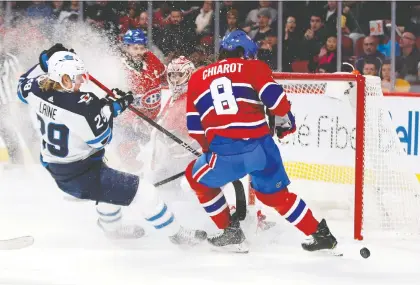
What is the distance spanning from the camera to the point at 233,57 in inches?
177

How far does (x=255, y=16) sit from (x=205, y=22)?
41cm

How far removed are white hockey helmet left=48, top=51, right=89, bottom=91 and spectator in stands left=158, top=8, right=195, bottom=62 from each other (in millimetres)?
3332

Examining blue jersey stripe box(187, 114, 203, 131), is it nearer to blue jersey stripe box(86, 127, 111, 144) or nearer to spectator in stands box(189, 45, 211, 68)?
blue jersey stripe box(86, 127, 111, 144)

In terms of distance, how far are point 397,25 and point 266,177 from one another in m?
3.27

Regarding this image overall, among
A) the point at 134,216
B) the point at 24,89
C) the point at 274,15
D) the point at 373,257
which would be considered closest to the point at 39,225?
the point at 134,216

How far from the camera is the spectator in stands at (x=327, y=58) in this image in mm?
7586

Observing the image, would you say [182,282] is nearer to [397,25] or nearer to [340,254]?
[340,254]

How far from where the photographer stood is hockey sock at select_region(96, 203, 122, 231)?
16.0 ft

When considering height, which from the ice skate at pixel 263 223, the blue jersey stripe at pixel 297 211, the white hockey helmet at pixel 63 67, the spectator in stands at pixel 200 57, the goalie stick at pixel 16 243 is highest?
the spectator in stands at pixel 200 57

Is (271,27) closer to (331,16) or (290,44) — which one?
(290,44)

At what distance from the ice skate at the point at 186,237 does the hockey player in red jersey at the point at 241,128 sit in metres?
0.29

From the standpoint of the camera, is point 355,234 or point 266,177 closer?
point 266,177

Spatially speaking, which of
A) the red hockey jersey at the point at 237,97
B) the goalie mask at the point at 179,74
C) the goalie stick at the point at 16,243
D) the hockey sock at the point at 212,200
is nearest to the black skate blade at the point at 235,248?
the hockey sock at the point at 212,200

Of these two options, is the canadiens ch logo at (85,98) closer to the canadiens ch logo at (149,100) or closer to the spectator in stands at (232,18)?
Result: the canadiens ch logo at (149,100)
